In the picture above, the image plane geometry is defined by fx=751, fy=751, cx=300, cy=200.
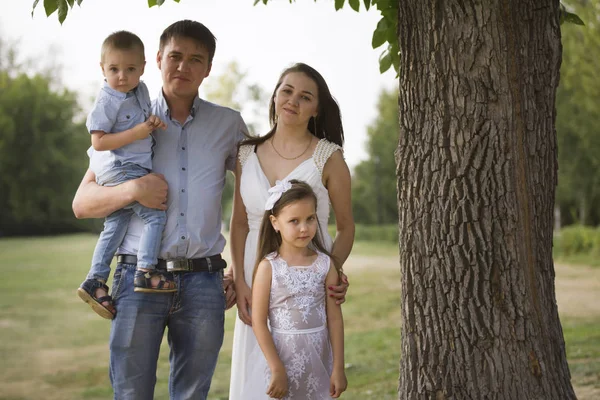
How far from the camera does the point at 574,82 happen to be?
74.3 feet

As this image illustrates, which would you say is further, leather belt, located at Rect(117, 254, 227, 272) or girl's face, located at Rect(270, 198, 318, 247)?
leather belt, located at Rect(117, 254, 227, 272)

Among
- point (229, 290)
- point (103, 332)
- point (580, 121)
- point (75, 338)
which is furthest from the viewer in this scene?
point (580, 121)

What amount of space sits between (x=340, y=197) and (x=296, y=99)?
1.67 ft

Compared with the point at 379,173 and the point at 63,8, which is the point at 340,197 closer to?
the point at 63,8

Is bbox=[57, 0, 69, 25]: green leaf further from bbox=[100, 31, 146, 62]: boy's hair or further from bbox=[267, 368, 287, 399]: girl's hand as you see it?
bbox=[267, 368, 287, 399]: girl's hand

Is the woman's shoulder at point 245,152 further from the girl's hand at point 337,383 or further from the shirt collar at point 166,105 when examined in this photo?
the girl's hand at point 337,383

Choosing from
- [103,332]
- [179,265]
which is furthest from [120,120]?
[103,332]

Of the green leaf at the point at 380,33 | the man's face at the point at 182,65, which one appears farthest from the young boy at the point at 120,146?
the green leaf at the point at 380,33

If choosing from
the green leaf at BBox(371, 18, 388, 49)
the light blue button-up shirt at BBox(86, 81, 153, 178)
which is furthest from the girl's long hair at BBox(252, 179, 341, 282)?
the green leaf at BBox(371, 18, 388, 49)

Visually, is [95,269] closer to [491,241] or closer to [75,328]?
[491,241]

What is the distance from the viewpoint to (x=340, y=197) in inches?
141

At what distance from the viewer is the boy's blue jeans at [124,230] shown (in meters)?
3.33

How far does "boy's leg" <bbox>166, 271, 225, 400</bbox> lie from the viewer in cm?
340

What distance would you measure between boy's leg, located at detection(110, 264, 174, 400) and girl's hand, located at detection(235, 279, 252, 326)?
1.17 feet
